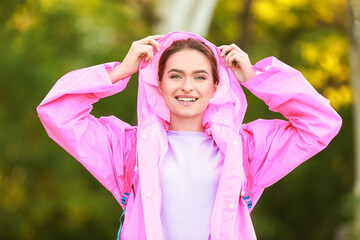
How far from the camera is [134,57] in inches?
102

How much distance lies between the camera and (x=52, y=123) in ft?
8.25

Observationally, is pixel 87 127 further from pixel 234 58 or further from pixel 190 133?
pixel 234 58

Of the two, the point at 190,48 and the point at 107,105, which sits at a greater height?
the point at 190,48

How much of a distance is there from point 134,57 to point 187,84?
258 millimetres

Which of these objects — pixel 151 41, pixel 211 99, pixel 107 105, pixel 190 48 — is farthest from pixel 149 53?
pixel 107 105

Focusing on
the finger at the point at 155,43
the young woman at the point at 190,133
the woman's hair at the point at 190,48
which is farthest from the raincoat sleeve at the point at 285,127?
the finger at the point at 155,43

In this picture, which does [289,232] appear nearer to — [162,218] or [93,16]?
[93,16]

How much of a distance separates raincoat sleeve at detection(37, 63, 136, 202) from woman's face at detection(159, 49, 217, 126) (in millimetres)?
225

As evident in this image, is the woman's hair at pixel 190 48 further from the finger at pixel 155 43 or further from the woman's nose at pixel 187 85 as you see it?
the woman's nose at pixel 187 85

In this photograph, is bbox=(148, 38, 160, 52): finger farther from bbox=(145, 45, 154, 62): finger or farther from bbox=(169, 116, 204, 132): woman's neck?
bbox=(169, 116, 204, 132): woman's neck

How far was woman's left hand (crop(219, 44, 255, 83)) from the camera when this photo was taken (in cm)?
258

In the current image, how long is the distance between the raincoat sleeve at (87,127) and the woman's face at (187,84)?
0.23 metres

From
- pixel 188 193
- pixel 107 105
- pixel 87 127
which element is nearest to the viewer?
pixel 188 193

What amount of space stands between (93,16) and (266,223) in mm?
4778
